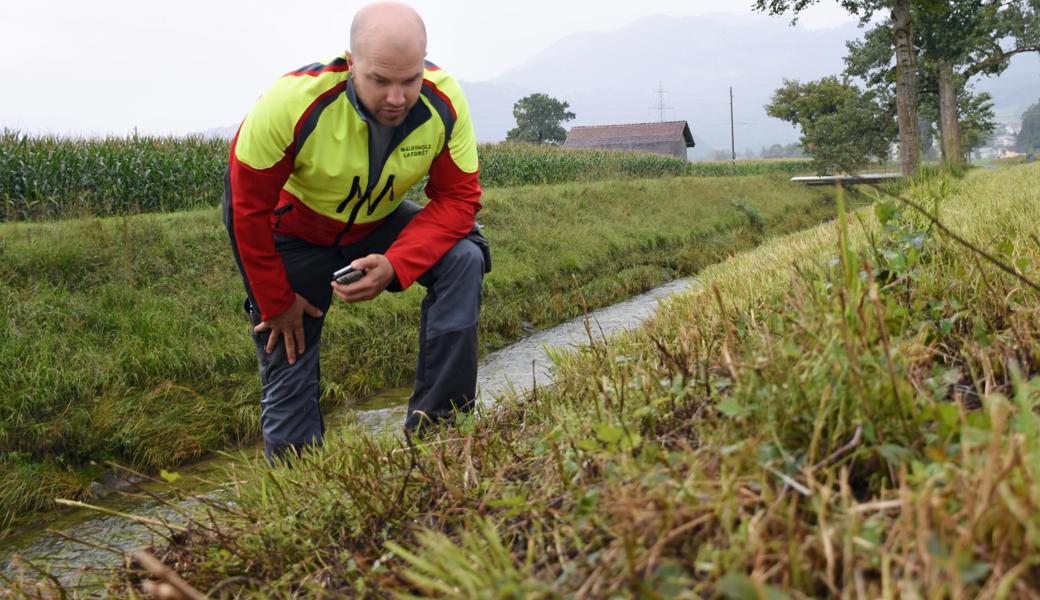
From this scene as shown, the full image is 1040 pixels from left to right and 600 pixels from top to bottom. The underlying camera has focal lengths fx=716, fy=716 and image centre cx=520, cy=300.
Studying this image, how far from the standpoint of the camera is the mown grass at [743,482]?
104cm


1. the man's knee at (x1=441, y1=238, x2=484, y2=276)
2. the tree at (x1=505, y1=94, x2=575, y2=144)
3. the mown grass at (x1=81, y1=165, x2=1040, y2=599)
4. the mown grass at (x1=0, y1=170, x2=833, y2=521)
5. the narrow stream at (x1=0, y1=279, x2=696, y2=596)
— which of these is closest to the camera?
the mown grass at (x1=81, y1=165, x2=1040, y2=599)

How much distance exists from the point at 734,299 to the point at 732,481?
203 centimetres

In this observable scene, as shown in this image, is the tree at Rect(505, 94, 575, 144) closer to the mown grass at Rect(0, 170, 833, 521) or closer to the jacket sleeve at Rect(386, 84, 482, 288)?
the mown grass at Rect(0, 170, 833, 521)

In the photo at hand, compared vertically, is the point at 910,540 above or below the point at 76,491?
above

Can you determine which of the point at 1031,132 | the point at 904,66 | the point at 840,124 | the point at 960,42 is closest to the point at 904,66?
the point at 904,66

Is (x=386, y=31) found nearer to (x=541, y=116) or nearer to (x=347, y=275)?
(x=347, y=275)

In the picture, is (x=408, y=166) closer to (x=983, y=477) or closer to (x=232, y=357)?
(x=983, y=477)

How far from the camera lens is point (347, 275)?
2945mm

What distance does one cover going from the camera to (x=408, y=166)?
3080 mm

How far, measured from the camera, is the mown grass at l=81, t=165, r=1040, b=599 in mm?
1045

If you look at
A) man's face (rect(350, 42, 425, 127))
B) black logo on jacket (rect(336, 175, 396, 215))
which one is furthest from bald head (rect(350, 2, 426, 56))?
black logo on jacket (rect(336, 175, 396, 215))

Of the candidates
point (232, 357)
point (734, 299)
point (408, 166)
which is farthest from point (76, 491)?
point (734, 299)

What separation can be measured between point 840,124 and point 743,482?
4520 cm

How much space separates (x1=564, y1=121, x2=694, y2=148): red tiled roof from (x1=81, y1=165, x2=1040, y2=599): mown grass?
64.3 metres
